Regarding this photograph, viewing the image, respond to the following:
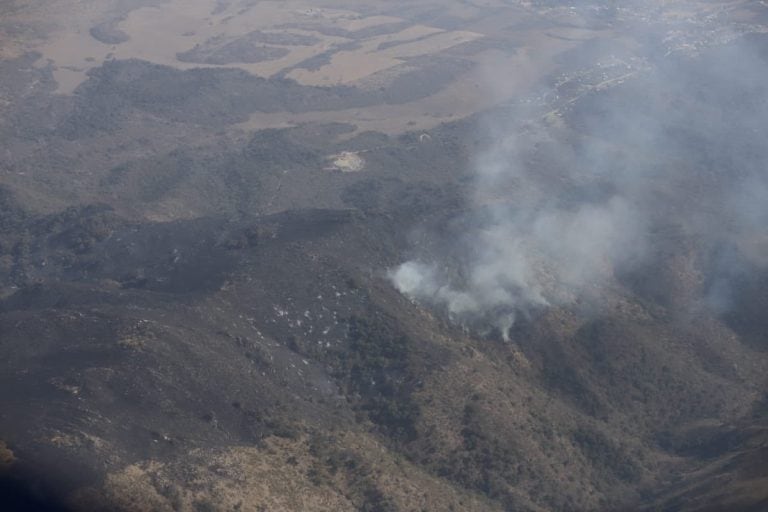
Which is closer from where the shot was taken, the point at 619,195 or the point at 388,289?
the point at 388,289

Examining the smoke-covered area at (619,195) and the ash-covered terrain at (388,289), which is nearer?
the ash-covered terrain at (388,289)

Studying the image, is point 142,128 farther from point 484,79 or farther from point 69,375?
point 69,375

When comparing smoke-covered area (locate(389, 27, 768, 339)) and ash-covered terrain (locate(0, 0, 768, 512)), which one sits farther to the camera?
smoke-covered area (locate(389, 27, 768, 339))

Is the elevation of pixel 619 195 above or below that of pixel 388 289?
below
